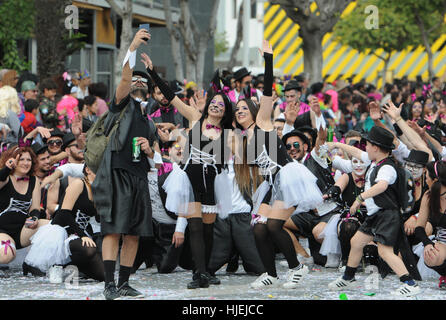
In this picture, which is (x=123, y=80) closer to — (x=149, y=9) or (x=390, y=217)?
(x=390, y=217)

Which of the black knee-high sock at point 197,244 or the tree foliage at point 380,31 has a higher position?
the tree foliage at point 380,31

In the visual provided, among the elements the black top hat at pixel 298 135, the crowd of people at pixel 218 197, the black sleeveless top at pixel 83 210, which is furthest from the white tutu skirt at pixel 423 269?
the black sleeveless top at pixel 83 210

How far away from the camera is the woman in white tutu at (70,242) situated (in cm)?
852

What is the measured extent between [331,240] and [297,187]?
1514 mm

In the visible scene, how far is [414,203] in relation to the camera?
9.19m

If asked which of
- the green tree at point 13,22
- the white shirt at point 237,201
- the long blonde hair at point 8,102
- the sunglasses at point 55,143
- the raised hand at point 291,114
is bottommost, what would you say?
the white shirt at point 237,201

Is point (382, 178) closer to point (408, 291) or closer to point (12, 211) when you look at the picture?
point (408, 291)

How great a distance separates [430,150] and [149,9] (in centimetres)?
2155

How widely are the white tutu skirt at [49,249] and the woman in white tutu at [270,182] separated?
1.88 metres

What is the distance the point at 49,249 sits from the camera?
28.1 ft

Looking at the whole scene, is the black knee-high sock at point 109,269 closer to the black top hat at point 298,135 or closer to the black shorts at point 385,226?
the black shorts at point 385,226

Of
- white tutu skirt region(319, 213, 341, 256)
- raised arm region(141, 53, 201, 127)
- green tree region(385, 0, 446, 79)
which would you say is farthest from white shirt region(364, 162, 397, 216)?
green tree region(385, 0, 446, 79)

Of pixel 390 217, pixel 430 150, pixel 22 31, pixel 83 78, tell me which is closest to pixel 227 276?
pixel 390 217

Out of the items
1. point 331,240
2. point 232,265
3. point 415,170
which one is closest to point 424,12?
point 415,170
